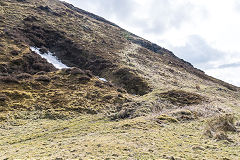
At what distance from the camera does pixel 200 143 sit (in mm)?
12977

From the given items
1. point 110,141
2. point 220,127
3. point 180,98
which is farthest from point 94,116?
point 180,98

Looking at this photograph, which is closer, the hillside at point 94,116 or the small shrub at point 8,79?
the hillside at point 94,116

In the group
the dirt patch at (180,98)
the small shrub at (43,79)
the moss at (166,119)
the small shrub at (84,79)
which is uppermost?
the dirt patch at (180,98)

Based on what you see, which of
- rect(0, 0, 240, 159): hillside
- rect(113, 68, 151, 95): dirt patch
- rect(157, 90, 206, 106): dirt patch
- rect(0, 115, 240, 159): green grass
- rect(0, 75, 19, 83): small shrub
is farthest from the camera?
rect(113, 68, 151, 95): dirt patch

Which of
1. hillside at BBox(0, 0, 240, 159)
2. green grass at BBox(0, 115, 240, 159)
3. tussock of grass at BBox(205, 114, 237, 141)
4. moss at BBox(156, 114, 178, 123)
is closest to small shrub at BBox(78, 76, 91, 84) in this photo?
hillside at BBox(0, 0, 240, 159)

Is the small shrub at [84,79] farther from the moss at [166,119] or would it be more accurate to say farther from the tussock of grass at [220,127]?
the tussock of grass at [220,127]

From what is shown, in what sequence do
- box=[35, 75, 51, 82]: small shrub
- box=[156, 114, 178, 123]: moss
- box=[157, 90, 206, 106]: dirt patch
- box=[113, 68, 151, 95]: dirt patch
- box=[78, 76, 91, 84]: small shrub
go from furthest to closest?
1. box=[113, 68, 151, 95]: dirt patch
2. box=[78, 76, 91, 84]: small shrub
3. box=[35, 75, 51, 82]: small shrub
4. box=[157, 90, 206, 106]: dirt patch
5. box=[156, 114, 178, 123]: moss

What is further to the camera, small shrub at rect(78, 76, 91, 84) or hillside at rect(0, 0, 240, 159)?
small shrub at rect(78, 76, 91, 84)

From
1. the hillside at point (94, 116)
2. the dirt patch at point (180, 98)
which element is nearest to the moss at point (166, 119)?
the hillside at point (94, 116)

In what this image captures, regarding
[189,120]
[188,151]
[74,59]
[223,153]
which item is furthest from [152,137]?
[74,59]

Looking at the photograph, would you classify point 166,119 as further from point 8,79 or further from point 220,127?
point 8,79

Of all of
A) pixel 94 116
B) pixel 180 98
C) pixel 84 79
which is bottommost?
pixel 94 116

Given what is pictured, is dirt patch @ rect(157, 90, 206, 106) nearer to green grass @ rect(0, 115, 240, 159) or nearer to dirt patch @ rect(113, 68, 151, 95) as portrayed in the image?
dirt patch @ rect(113, 68, 151, 95)

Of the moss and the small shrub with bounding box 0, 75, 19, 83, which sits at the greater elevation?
the moss
